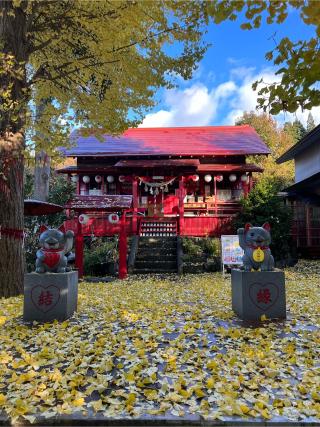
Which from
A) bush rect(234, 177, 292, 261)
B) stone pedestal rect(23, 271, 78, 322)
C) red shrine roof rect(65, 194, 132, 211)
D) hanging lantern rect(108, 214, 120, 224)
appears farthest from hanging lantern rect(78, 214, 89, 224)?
bush rect(234, 177, 292, 261)

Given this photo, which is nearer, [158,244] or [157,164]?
[158,244]

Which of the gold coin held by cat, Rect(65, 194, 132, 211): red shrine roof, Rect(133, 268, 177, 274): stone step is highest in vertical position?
Rect(65, 194, 132, 211): red shrine roof

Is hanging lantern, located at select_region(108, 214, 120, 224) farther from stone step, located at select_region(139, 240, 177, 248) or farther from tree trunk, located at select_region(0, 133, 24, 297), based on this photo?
tree trunk, located at select_region(0, 133, 24, 297)

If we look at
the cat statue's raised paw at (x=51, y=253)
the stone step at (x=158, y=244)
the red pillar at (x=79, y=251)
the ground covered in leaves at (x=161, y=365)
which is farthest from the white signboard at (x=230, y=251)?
the cat statue's raised paw at (x=51, y=253)

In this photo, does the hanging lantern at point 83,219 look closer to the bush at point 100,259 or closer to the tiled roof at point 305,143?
Answer: the bush at point 100,259

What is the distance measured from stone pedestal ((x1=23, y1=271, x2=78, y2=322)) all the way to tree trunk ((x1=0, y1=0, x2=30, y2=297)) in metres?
2.32

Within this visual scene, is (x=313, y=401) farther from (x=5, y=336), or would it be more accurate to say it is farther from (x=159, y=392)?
(x=5, y=336)

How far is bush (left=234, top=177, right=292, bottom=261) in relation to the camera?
1475cm

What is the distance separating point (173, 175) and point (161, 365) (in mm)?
14301

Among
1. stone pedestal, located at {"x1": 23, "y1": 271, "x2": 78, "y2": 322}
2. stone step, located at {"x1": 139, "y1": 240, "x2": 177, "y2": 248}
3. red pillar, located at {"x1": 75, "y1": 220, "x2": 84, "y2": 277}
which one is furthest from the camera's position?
stone step, located at {"x1": 139, "y1": 240, "x2": 177, "y2": 248}

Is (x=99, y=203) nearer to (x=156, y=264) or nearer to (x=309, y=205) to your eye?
(x=156, y=264)

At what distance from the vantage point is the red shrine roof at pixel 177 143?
1867 cm

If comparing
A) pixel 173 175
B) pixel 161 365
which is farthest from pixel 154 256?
pixel 161 365

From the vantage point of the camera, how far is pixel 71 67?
9391 mm
